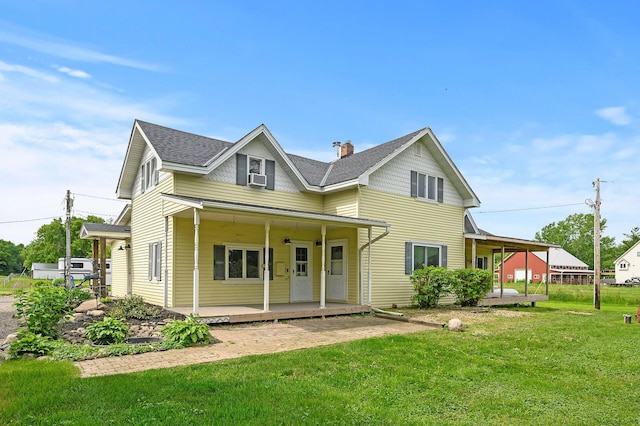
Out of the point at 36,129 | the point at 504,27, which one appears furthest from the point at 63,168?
the point at 504,27

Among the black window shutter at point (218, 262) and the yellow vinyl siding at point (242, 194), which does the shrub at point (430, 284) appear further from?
the black window shutter at point (218, 262)

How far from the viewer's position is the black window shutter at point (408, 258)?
51.8 feet

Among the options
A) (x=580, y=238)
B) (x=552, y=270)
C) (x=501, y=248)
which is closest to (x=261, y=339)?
(x=501, y=248)

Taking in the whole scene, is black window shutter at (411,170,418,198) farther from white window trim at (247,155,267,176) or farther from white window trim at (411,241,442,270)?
white window trim at (247,155,267,176)

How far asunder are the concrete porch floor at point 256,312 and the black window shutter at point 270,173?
398 centimetres

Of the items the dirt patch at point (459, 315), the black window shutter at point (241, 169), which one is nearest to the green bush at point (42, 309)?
the black window shutter at point (241, 169)

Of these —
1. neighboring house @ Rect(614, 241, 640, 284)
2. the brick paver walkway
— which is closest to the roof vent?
the brick paver walkway

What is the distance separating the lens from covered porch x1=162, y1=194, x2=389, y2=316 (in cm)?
1117

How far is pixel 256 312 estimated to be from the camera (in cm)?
1110

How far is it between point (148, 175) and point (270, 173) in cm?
449

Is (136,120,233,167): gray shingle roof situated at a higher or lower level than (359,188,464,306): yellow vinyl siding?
higher

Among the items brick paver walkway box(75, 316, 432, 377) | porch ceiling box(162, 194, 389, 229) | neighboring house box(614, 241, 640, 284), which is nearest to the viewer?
brick paver walkway box(75, 316, 432, 377)

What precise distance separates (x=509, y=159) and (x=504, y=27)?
44.1 feet

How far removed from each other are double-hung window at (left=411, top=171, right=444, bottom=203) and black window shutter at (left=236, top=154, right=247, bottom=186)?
6.64m
